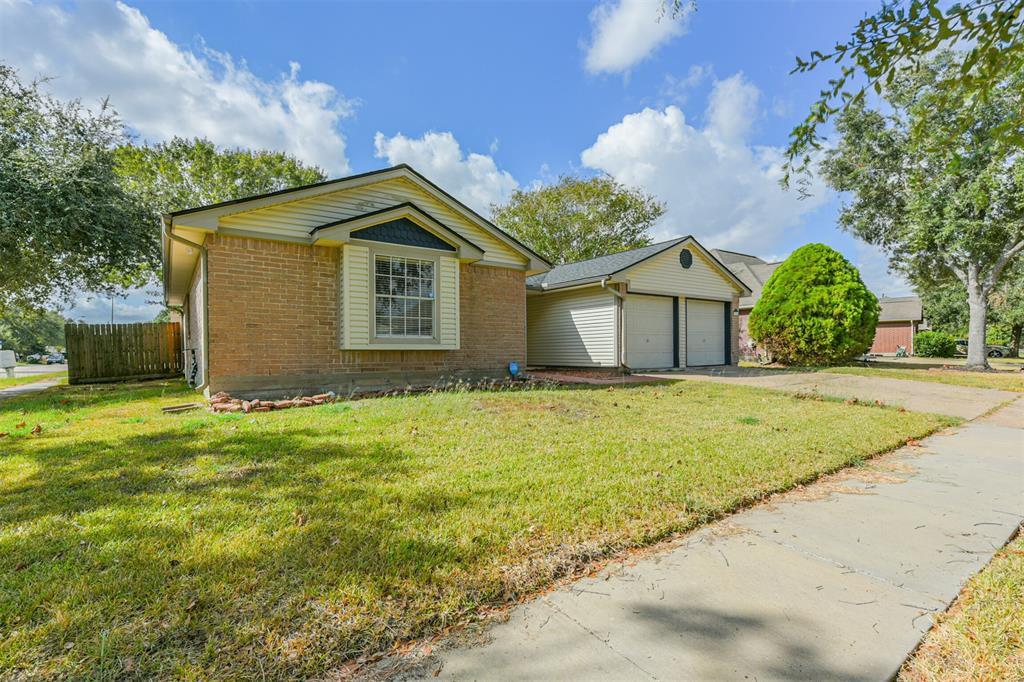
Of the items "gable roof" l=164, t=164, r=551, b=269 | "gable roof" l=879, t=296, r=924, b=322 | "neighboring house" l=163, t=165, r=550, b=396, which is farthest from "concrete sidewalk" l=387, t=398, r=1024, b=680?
"gable roof" l=879, t=296, r=924, b=322

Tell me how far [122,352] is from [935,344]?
40.1m

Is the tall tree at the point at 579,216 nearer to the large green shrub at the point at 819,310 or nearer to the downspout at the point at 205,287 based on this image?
the large green shrub at the point at 819,310

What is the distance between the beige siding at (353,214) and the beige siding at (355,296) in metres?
0.91

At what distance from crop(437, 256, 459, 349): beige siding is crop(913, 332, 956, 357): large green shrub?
32292 millimetres

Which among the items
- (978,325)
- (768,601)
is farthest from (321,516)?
(978,325)

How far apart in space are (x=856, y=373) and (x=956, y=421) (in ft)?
22.8

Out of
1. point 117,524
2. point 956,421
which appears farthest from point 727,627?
point 956,421

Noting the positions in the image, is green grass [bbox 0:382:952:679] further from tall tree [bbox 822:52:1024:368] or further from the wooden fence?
tall tree [bbox 822:52:1024:368]

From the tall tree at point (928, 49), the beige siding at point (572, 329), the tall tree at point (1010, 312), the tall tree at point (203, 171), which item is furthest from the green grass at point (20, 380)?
the tall tree at point (1010, 312)

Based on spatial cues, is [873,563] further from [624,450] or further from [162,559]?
[162,559]

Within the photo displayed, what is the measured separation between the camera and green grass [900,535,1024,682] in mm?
1613

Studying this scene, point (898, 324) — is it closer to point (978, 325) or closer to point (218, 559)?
point (978, 325)

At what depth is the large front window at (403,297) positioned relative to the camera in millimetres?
8344

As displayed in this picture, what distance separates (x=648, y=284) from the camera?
13.8 m
